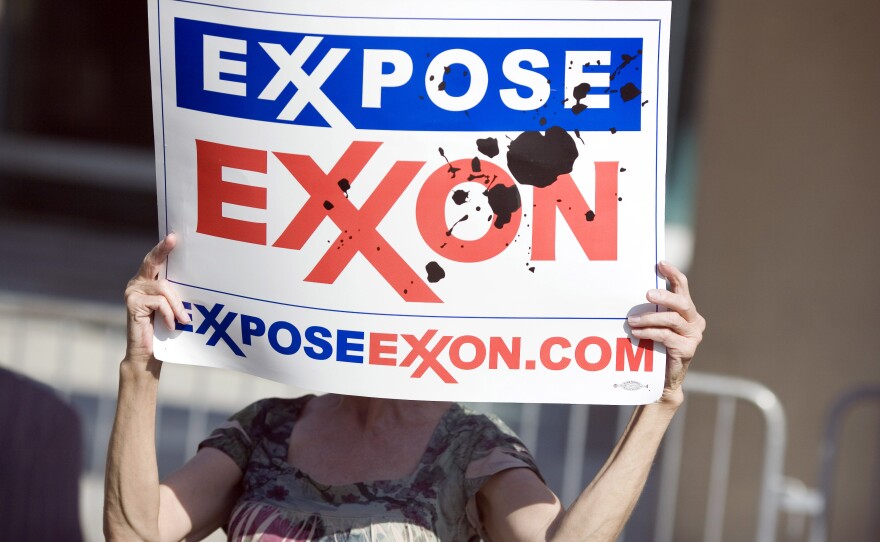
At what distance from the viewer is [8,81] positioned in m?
7.25

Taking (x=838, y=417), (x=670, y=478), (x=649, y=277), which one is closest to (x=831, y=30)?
(x=838, y=417)

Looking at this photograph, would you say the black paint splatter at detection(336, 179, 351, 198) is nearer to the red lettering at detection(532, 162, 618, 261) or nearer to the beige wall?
the red lettering at detection(532, 162, 618, 261)

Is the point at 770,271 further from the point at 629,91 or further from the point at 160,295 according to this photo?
the point at 160,295

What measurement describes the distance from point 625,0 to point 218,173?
78cm

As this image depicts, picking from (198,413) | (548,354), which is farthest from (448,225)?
(198,413)

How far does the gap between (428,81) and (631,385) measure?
0.65 meters

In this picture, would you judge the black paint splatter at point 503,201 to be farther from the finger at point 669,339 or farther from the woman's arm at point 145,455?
the woman's arm at point 145,455

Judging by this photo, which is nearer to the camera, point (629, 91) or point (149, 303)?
point (629, 91)

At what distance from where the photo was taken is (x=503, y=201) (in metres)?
1.95

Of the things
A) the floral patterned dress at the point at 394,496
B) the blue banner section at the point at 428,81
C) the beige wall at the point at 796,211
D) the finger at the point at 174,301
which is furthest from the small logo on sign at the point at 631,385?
the beige wall at the point at 796,211

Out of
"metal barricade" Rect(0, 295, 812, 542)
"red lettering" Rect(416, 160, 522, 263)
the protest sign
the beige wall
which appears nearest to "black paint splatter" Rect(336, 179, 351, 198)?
the protest sign

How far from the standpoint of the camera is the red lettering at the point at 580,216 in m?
1.93

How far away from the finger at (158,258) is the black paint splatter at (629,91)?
855mm

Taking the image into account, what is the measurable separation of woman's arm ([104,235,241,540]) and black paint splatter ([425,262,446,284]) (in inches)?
18.6
